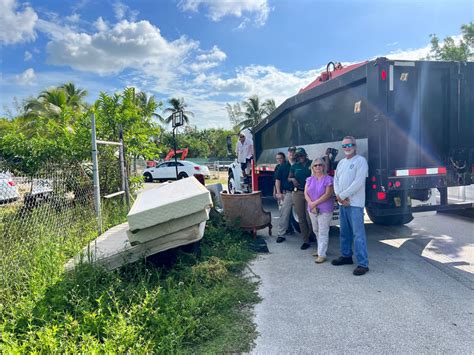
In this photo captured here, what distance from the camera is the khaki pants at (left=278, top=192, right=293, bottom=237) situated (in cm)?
636

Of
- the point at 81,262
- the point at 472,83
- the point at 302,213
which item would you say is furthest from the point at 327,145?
the point at 81,262

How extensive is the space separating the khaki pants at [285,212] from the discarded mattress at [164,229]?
238 centimetres

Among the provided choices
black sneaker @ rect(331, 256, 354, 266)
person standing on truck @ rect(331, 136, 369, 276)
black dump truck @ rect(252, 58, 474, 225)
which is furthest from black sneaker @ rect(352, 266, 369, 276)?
black dump truck @ rect(252, 58, 474, 225)

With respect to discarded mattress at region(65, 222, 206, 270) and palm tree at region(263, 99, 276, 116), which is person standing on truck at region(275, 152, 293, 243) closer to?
discarded mattress at region(65, 222, 206, 270)

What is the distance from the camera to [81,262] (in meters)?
4.11

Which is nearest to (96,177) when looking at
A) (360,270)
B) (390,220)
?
(360,270)

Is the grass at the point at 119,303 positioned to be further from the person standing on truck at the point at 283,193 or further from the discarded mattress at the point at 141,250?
the person standing on truck at the point at 283,193

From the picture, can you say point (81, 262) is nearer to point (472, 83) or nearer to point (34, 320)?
point (34, 320)

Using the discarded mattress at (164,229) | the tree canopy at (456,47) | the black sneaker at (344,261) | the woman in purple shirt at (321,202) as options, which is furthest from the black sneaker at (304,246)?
the tree canopy at (456,47)

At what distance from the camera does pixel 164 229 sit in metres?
4.31

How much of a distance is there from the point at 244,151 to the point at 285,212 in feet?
14.6

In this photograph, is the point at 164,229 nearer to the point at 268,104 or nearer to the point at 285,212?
the point at 285,212

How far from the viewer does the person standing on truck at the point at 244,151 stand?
10.4 m

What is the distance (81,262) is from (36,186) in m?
2.08
